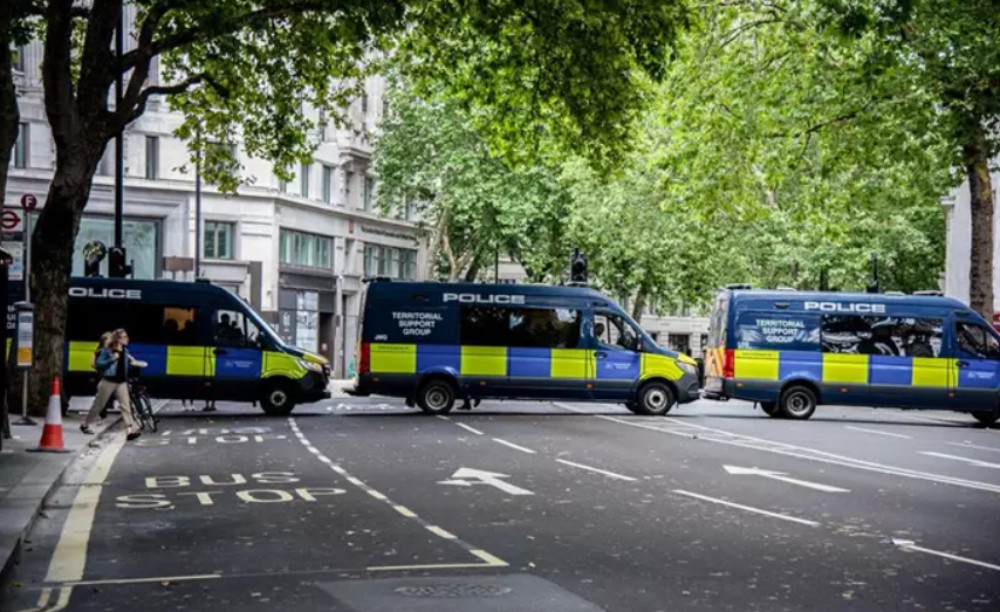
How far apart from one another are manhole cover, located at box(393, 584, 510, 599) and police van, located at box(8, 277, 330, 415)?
22.3 meters

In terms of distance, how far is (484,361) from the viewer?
3316 cm

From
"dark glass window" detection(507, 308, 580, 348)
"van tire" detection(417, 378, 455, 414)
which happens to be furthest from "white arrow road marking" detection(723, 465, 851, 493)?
"dark glass window" detection(507, 308, 580, 348)

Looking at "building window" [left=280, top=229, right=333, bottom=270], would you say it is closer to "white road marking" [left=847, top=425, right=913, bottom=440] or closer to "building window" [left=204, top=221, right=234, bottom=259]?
"building window" [left=204, top=221, right=234, bottom=259]

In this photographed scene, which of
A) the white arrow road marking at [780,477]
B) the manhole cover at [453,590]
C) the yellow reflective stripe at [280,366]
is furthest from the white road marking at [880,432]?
the manhole cover at [453,590]

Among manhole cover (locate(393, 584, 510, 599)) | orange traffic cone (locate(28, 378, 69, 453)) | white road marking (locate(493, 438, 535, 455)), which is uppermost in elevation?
orange traffic cone (locate(28, 378, 69, 453))


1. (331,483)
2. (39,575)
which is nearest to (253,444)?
(331,483)

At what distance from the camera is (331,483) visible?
16703 mm

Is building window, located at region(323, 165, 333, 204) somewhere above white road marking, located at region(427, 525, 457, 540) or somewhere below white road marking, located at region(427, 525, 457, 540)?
above

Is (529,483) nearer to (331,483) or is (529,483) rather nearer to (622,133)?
(331,483)

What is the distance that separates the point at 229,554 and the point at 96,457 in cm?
968

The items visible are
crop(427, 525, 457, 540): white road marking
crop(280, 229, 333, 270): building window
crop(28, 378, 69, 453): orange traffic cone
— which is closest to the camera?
crop(427, 525, 457, 540): white road marking

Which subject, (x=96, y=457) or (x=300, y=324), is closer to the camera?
(x=96, y=457)

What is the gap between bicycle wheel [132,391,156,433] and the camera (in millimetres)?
25344

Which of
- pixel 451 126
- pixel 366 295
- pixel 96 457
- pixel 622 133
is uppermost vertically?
pixel 451 126
